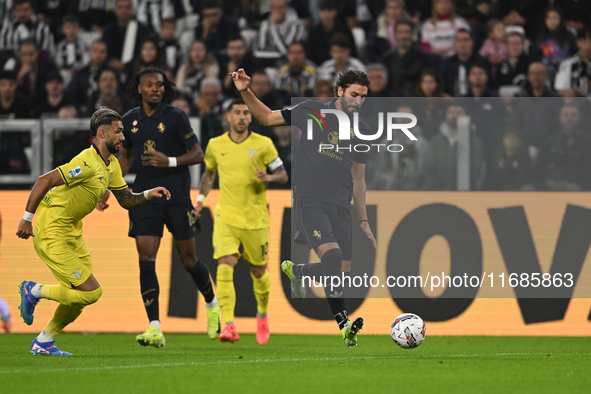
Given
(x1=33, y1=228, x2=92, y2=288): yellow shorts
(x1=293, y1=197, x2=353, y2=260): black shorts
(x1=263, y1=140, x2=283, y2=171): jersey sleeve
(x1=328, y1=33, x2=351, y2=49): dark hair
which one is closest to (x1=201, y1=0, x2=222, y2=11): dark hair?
(x1=328, y1=33, x2=351, y2=49): dark hair

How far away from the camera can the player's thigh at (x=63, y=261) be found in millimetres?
7336

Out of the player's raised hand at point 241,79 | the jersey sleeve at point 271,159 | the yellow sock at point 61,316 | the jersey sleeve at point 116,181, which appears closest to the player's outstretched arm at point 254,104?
the player's raised hand at point 241,79

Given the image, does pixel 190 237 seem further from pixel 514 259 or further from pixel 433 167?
pixel 514 259

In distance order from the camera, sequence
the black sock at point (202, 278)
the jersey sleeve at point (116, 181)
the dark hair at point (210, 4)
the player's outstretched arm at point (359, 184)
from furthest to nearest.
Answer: the dark hair at point (210, 4), the black sock at point (202, 278), the player's outstretched arm at point (359, 184), the jersey sleeve at point (116, 181)

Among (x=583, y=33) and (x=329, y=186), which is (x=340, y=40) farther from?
(x=329, y=186)

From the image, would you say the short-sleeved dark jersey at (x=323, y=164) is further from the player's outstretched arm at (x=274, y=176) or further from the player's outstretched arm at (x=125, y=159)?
the player's outstretched arm at (x=125, y=159)

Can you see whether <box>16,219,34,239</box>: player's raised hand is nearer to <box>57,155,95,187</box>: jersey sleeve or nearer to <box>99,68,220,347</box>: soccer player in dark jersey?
<box>57,155,95,187</box>: jersey sleeve

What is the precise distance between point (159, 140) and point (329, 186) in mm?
1939

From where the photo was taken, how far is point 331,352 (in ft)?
26.5

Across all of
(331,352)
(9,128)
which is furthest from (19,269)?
(331,352)

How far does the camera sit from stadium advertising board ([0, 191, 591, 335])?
10547 millimetres

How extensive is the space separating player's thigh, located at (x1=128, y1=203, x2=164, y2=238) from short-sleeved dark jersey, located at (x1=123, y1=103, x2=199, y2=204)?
0.15 meters

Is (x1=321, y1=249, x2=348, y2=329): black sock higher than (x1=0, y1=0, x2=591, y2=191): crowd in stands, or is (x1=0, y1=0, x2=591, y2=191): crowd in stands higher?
(x1=0, y1=0, x2=591, y2=191): crowd in stands

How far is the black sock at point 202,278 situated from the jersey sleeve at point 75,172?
2.12 m
